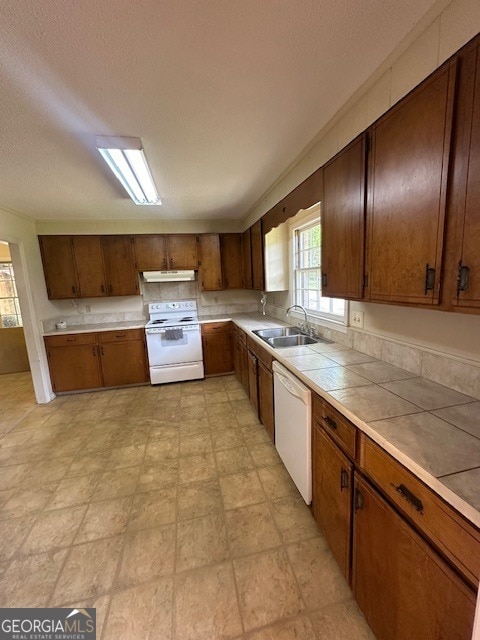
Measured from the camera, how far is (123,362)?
3.80 metres

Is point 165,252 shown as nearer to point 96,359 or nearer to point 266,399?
point 96,359

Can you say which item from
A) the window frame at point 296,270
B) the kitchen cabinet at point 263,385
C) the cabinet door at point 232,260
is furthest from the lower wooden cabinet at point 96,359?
the window frame at point 296,270

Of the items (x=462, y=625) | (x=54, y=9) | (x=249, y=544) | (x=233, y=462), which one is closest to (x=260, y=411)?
(x=233, y=462)

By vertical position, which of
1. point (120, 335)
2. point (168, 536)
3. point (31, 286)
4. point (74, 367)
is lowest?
point (168, 536)

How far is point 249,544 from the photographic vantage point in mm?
1522

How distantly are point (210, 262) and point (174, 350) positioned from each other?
1.48 m

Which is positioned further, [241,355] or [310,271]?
[241,355]

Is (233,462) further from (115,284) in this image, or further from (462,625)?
(115,284)

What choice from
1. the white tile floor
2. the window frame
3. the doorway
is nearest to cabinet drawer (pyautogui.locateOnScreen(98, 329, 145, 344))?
the doorway

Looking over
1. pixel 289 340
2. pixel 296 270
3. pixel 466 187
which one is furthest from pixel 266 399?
pixel 466 187

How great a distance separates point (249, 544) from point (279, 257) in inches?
107

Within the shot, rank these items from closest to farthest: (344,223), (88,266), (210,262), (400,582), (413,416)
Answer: (400,582) → (413,416) → (344,223) → (88,266) → (210,262)

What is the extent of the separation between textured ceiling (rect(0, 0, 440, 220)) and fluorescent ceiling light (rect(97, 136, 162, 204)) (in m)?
0.08

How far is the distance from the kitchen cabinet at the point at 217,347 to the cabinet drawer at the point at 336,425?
266 centimetres
